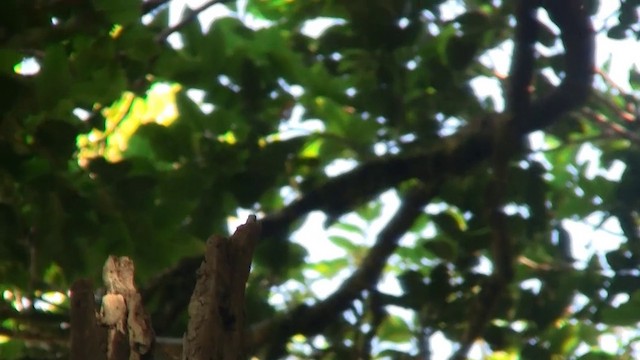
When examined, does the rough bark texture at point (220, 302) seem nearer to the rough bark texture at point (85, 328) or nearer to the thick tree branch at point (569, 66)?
the rough bark texture at point (85, 328)

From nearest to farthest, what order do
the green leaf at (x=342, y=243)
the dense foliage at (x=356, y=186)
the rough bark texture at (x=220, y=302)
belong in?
the rough bark texture at (x=220, y=302), the dense foliage at (x=356, y=186), the green leaf at (x=342, y=243)

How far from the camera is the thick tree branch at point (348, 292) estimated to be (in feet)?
5.50

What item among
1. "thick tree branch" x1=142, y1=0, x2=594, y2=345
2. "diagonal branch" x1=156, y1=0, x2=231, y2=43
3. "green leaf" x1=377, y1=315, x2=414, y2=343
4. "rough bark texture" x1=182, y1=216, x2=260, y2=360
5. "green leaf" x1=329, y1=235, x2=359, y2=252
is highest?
"rough bark texture" x1=182, y1=216, x2=260, y2=360

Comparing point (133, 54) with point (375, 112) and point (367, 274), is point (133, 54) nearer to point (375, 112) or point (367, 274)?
point (375, 112)

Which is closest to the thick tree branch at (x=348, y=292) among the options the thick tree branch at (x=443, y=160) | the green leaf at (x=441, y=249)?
the thick tree branch at (x=443, y=160)

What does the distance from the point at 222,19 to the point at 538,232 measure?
684mm

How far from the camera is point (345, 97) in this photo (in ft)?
5.55

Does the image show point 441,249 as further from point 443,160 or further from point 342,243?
point 342,243

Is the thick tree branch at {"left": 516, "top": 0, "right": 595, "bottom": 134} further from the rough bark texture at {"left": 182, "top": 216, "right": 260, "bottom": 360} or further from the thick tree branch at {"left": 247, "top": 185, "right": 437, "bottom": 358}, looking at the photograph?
the rough bark texture at {"left": 182, "top": 216, "right": 260, "bottom": 360}

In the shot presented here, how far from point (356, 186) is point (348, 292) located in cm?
21

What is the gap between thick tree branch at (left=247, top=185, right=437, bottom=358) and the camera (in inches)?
66.1

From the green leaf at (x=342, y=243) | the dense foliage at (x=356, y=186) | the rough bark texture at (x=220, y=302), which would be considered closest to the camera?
the rough bark texture at (x=220, y=302)

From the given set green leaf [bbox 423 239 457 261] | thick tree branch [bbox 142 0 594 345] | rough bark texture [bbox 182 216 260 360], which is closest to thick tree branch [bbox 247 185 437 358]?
thick tree branch [bbox 142 0 594 345]

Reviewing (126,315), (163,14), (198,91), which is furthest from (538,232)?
(126,315)
